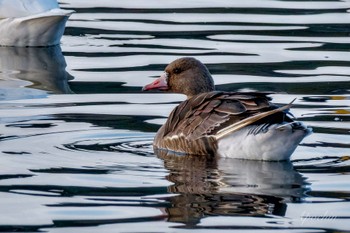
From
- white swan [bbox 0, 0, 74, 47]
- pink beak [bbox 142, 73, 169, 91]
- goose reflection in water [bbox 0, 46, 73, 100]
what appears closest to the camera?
pink beak [bbox 142, 73, 169, 91]

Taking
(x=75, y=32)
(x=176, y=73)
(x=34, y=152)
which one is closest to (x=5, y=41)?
(x=75, y=32)

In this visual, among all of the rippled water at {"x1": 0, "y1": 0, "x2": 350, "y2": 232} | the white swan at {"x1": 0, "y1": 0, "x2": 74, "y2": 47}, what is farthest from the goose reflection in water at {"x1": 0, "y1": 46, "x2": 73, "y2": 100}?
the white swan at {"x1": 0, "y1": 0, "x2": 74, "y2": 47}

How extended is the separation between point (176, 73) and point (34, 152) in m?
1.90

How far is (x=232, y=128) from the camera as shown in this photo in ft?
36.6

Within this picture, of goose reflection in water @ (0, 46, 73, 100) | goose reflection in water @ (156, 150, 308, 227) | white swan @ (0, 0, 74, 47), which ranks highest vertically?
white swan @ (0, 0, 74, 47)

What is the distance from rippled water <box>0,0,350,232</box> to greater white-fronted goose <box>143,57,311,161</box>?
125 mm

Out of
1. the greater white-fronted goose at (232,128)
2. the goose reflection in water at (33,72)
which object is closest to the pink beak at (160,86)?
the greater white-fronted goose at (232,128)

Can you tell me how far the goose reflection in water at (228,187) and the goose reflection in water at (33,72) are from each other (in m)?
3.19

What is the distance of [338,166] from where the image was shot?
10922 millimetres

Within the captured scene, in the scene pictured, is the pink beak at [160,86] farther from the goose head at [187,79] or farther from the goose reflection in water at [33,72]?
the goose reflection in water at [33,72]

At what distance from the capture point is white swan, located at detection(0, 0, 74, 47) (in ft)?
59.6

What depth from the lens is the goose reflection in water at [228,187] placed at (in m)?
9.29

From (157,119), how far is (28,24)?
554 cm

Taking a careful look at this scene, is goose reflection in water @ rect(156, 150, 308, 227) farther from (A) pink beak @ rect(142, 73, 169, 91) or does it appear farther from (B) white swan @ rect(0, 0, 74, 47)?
(B) white swan @ rect(0, 0, 74, 47)
